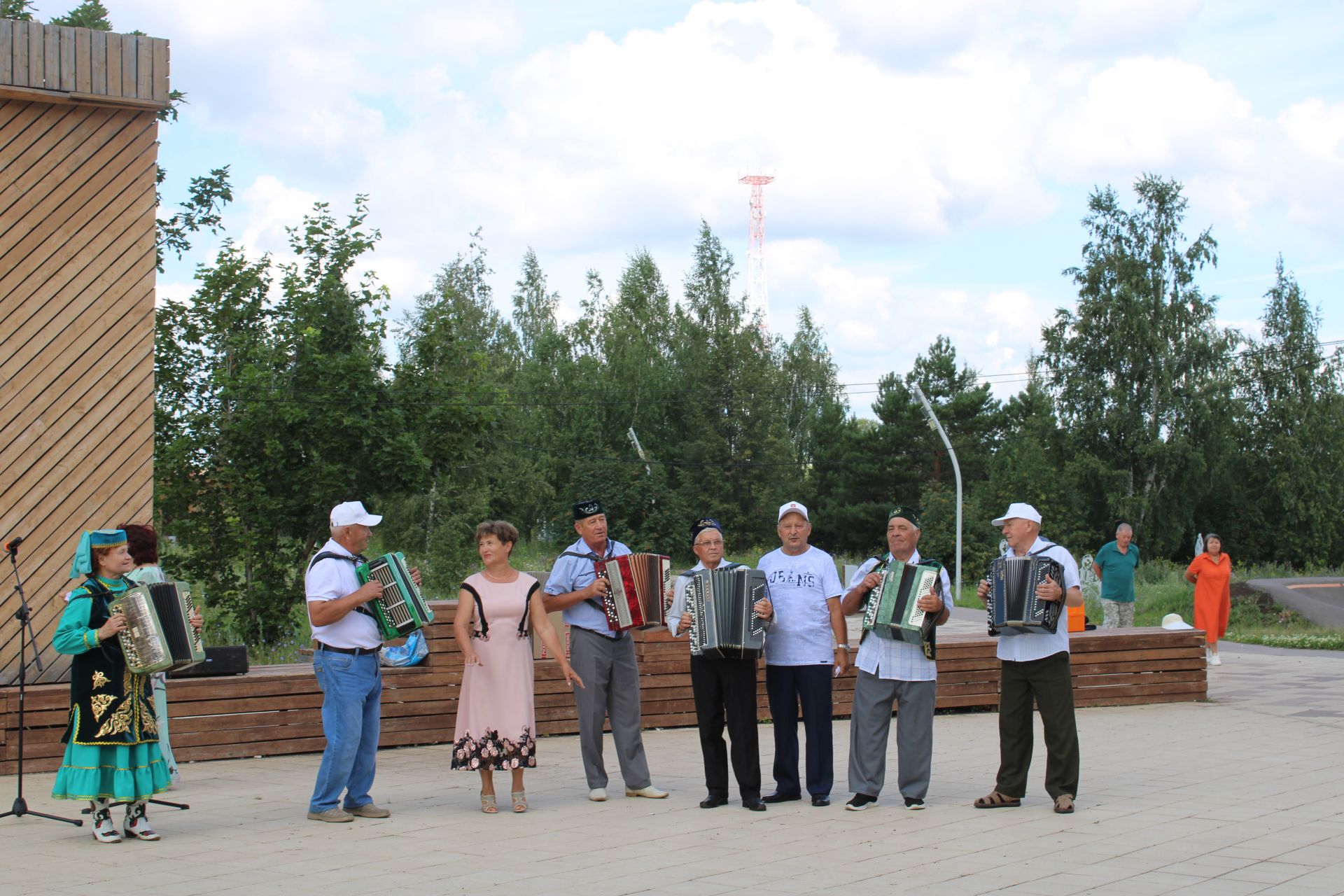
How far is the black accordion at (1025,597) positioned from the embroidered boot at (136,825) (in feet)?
16.1

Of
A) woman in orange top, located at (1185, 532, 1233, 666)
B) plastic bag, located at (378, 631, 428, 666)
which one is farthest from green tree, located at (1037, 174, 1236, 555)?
plastic bag, located at (378, 631, 428, 666)

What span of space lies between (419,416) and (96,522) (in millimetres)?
10652

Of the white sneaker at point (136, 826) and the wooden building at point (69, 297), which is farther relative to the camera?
the wooden building at point (69, 297)

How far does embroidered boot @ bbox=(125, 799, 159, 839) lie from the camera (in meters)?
7.17

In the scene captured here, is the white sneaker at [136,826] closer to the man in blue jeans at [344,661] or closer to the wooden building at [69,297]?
the man in blue jeans at [344,661]

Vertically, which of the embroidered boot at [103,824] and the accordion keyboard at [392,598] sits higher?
the accordion keyboard at [392,598]

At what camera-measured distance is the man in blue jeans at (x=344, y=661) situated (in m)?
7.44

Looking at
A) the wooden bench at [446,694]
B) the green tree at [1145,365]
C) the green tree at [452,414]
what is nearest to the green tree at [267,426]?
the green tree at [452,414]

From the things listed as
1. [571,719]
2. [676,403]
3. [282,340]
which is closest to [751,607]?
[571,719]

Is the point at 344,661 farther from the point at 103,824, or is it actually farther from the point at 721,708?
the point at 721,708

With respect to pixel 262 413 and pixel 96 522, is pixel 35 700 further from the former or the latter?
pixel 262 413

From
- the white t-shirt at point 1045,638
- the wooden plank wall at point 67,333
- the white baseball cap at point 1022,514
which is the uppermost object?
the wooden plank wall at point 67,333

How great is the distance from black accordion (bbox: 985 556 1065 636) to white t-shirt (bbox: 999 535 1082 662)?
0.19 ft

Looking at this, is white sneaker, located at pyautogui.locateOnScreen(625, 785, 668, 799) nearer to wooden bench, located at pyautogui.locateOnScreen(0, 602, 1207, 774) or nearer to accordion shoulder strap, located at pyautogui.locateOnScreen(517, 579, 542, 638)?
accordion shoulder strap, located at pyautogui.locateOnScreen(517, 579, 542, 638)
